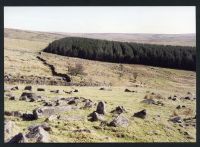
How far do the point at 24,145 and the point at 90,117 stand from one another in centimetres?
1010

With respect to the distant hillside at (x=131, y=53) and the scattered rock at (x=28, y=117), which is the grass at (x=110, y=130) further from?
the distant hillside at (x=131, y=53)

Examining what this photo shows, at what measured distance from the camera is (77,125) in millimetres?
23297

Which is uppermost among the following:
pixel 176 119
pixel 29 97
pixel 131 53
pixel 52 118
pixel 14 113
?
pixel 131 53

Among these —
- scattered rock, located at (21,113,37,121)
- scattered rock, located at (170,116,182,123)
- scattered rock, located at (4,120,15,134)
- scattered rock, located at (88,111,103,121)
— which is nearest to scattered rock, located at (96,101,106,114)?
scattered rock, located at (88,111,103,121)

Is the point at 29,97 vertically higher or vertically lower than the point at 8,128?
higher

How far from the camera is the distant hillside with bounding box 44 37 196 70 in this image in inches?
3617

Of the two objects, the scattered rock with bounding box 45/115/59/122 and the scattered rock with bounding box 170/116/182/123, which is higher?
the scattered rock with bounding box 45/115/59/122

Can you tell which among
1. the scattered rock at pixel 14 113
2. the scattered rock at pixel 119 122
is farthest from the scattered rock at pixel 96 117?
the scattered rock at pixel 14 113

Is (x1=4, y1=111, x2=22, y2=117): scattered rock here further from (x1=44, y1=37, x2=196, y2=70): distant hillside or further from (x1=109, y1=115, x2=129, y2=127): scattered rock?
(x1=44, y1=37, x2=196, y2=70): distant hillside

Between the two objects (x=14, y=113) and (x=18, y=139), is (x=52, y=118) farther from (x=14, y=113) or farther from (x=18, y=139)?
(x=18, y=139)

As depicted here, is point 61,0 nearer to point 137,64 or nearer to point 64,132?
point 64,132

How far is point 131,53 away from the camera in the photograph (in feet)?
306

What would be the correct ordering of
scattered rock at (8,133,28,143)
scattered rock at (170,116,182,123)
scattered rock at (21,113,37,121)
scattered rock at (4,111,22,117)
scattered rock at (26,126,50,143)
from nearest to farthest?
scattered rock at (8,133,28,143) → scattered rock at (26,126,50,143) → scattered rock at (21,113,37,121) → scattered rock at (4,111,22,117) → scattered rock at (170,116,182,123)

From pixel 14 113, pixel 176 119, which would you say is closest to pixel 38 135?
pixel 14 113
